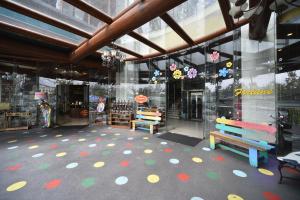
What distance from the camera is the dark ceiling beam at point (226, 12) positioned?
2.87m

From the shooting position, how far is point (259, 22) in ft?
9.92

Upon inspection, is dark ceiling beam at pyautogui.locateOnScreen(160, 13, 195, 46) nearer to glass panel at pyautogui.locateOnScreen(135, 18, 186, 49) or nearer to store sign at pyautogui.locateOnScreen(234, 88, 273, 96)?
glass panel at pyautogui.locateOnScreen(135, 18, 186, 49)

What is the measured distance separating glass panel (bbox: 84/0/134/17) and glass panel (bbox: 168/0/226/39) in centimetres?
109

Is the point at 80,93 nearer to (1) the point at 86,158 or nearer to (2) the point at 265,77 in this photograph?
(1) the point at 86,158

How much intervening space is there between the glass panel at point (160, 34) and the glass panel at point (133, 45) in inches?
33.4

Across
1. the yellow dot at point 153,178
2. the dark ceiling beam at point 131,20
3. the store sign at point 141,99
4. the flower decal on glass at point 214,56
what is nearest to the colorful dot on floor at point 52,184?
the yellow dot at point 153,178

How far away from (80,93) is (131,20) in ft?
34.6

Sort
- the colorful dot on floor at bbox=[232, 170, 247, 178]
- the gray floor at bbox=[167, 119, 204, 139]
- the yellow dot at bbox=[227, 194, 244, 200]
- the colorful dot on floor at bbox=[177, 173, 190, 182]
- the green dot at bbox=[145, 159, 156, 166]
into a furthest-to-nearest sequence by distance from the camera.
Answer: the gray floor at bbox=[167, 119, 204, 139] < the green dot at bbox=[145, 159, 156, 166] < the colorful dot on floor at bbox=[232, 170, 247, 178] < the colorful dot on floor at bbox=[177, 173, 190, 182] < the yellow dot at bbox=[227, 194, 244, 200]

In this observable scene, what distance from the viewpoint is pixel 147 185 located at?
7.01 feet

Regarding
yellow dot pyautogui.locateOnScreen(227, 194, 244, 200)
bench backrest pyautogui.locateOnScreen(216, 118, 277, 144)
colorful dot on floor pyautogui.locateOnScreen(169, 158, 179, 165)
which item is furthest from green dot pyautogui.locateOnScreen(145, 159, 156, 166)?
bench backrest pyautogui.locateOnScreen(216, 118, 277, 144)

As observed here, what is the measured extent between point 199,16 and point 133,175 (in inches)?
162

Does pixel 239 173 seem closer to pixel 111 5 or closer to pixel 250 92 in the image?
pixel 250 92

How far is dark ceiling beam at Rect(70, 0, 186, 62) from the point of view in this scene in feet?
8.59

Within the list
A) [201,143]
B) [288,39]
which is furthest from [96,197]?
[288,39]
